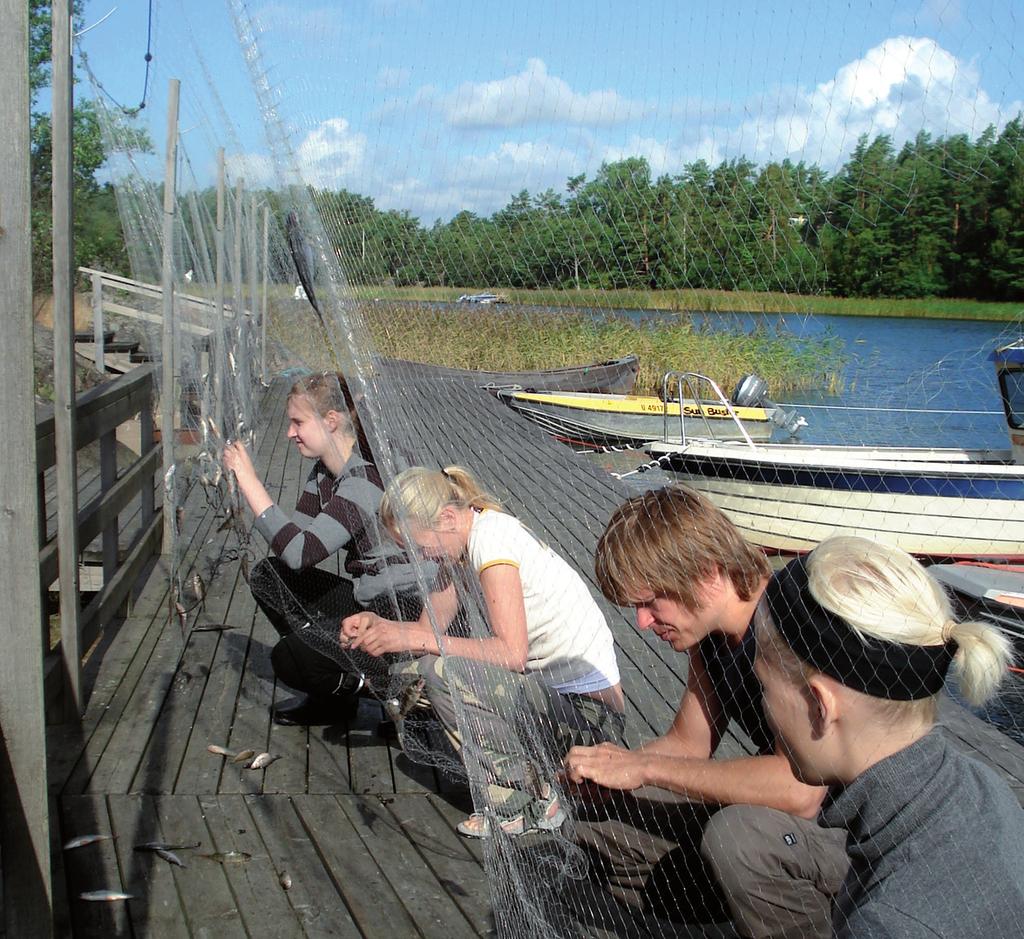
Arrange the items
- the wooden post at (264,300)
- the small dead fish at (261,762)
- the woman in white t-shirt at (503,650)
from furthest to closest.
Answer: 1. the wooden post at (264,300)
2. the small dead fish at (261,762)
3. the woman in white t-shirt at (503,650)

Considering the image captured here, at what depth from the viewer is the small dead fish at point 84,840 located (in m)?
2.79

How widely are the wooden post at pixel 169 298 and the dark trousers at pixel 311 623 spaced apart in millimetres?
1245

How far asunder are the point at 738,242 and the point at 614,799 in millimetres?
1298

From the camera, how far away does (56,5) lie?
322 centimetres

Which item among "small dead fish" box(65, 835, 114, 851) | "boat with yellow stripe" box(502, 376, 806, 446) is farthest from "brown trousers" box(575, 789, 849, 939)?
"boat with yellow stripe" box(502, 376, 806, 446)

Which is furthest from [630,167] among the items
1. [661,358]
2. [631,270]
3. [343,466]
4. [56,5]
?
[56,5]

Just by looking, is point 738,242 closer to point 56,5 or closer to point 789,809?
point 789,809

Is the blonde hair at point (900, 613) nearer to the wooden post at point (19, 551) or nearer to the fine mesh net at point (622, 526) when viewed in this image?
the fine mesh net at point (622, 526)

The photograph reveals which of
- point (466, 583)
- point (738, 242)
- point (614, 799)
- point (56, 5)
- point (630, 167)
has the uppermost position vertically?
point (56, 5)

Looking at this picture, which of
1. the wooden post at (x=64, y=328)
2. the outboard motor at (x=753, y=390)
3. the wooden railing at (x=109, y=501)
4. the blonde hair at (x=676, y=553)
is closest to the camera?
the blonde hair at (x=676, y=553)

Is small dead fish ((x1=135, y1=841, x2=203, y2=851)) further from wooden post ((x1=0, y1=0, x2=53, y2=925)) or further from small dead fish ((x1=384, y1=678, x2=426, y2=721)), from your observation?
small dead fish ((x1=384, y1=678, x2=426, y2=721))

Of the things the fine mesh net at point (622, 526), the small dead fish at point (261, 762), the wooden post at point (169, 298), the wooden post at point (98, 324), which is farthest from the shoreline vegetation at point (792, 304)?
the wooden post at point (98, 324)

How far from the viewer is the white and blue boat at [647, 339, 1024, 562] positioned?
5941 mm

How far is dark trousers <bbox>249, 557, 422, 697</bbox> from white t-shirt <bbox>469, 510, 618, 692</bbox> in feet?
2.29
